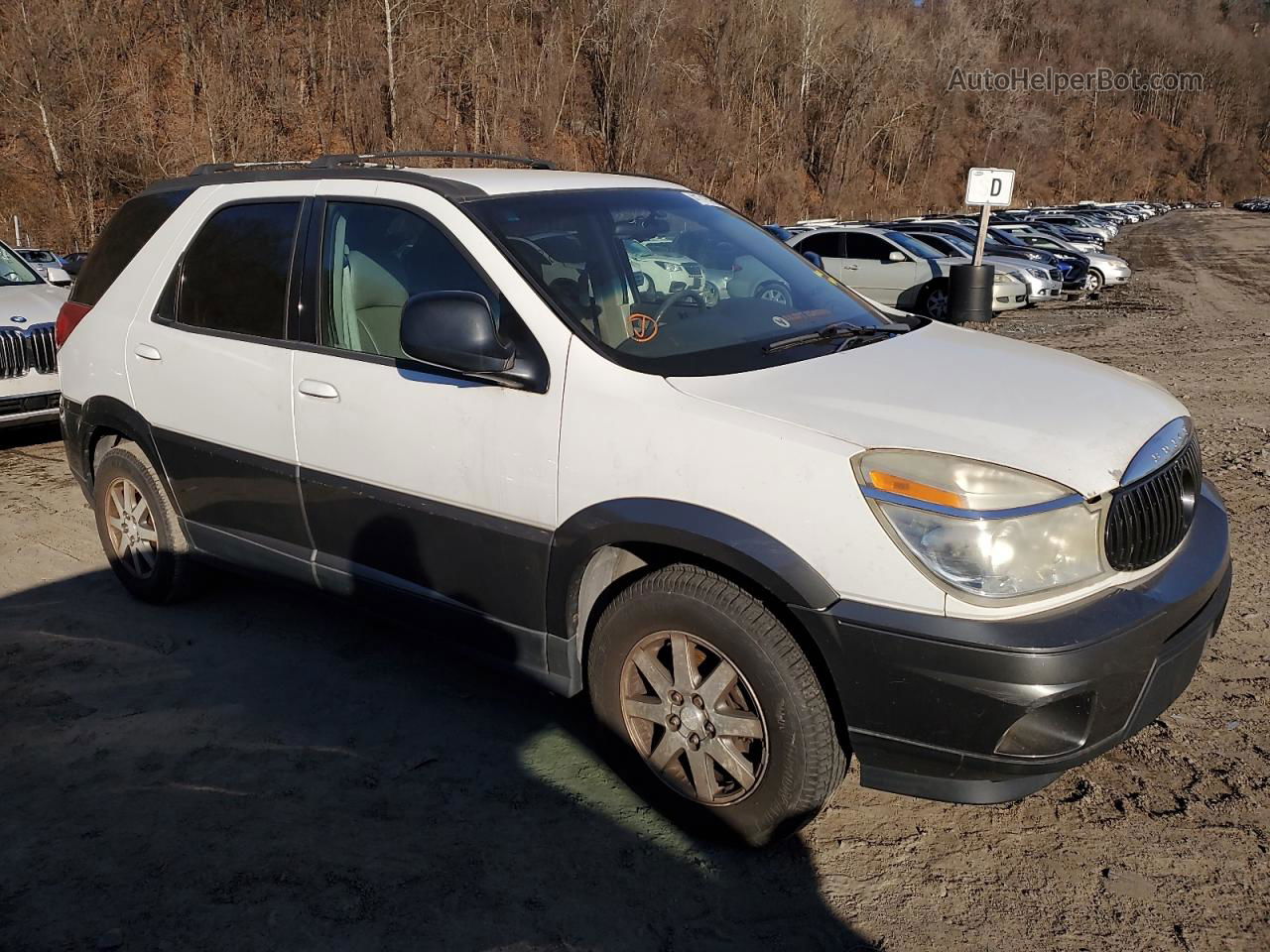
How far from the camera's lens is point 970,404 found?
9.37ft

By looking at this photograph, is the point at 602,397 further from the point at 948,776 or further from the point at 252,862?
the point at 252,862

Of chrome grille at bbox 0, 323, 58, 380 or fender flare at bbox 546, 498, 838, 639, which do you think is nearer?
fender flare at bbox 546, 498, 838, 639

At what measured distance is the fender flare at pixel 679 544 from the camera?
264 cm

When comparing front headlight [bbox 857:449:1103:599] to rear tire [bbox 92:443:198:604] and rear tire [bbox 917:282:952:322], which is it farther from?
rear tire [bbox 917:282:952:322]

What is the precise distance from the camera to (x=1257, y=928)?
2.66m

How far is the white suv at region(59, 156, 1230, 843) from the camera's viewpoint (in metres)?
2.54

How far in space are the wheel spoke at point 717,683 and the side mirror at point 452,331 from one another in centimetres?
110

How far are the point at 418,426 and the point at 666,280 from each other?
99 centimetres

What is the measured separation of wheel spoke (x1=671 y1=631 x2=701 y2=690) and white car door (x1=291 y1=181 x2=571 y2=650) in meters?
0.51

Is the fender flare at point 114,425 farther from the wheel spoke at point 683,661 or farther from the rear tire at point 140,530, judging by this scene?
the wheel spoke at point 683,661

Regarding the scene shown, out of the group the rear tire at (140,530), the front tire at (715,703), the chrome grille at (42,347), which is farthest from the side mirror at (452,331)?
the chrome grille at (42,347)

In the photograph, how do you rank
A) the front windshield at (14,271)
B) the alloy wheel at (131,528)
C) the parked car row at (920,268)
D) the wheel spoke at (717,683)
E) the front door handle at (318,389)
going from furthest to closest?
the parked car row at (920,268)
the front windshield at (14,271)
the alloy wheel at (131,528)
the front door handle at (318,389)
the wheel spoke at (717,683)

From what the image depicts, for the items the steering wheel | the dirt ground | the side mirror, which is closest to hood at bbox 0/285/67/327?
the dirt ground

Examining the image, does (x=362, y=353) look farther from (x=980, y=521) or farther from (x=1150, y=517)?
(x=1150, y=517)
